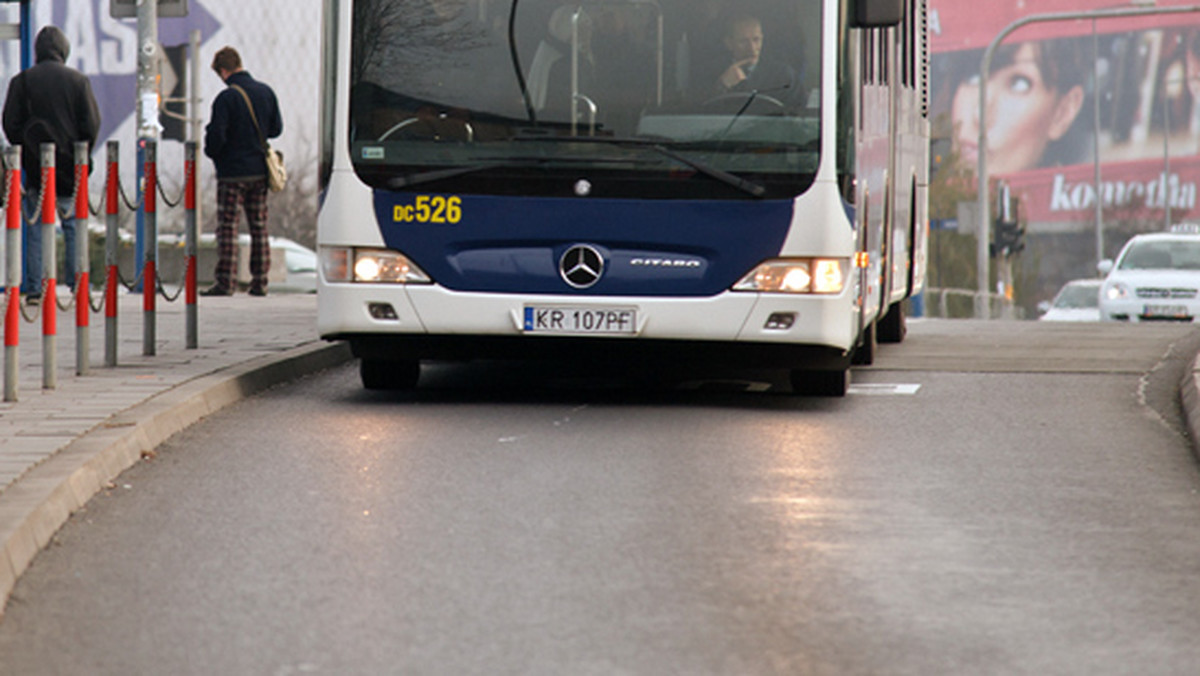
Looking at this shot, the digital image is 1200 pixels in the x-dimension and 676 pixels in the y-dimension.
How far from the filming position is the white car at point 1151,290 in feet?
96.0

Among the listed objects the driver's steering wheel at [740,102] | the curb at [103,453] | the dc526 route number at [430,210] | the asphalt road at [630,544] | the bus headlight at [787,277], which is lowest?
the asphalt road at [630,544]

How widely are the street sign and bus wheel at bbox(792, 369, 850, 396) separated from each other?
7321mm

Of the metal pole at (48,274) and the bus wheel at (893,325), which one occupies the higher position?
the metal pole at (48,274)

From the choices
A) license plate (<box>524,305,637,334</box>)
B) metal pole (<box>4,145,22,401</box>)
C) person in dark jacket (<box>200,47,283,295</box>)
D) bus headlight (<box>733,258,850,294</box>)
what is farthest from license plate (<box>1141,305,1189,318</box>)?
metal pole (<box>4,145,22,401</box>)

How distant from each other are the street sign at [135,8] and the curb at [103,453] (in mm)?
5287

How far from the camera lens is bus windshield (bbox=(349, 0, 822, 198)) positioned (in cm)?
1045

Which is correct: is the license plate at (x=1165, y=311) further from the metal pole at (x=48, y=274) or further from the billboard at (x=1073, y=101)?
the billboard at (x=1073, y=101)

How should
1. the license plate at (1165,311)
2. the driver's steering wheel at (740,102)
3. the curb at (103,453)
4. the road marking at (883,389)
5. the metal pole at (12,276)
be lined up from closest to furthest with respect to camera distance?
1. the curb at (103,453)
2. the metal pole at (12,276)
3. the driver's steering wheel at (740,102)
4. the road marking at (883,389)
5. the license plate at (1165,311)

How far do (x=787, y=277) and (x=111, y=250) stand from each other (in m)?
3.67

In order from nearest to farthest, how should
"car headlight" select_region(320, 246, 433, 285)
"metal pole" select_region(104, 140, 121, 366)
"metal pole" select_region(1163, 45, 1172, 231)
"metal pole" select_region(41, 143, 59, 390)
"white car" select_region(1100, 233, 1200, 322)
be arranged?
"metal pole" select_region(41, 143, 59, 390), "car headlight" select_region(320, 246, 433, 285), "metal pole" select_region(104, 140, 121, 366), "white car" select_region(1100, 233, 1200, 322), "metal pole" select_region(1163, 45, 1172, 231)

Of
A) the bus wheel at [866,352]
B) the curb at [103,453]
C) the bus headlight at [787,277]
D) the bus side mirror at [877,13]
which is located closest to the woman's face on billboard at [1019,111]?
the bus wheel at [866,352]

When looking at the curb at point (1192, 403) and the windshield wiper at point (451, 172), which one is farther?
the windshield wiper at point (451, 172)

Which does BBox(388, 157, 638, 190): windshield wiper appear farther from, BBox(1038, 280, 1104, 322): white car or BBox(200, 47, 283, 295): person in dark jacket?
BBox(1038, 280, 1104, 322): white car


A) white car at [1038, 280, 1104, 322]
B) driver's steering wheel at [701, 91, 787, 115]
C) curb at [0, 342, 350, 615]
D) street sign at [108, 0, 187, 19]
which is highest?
street sign at [108, 0, 187, 19]
